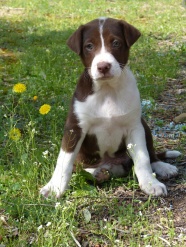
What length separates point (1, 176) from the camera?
4.40 meters

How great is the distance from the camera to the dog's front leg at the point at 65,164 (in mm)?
4141

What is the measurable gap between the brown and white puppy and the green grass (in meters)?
0.16

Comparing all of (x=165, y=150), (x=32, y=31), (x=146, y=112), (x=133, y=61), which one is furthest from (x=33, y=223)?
(x=32, y=31)

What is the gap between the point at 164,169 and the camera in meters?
4.55

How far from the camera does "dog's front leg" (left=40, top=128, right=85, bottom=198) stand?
4141 millimetres

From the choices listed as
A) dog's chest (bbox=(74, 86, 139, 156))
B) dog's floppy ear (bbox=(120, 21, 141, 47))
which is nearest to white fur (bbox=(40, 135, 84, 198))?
dog's chest (bbox=(74, 86, 139, 156))

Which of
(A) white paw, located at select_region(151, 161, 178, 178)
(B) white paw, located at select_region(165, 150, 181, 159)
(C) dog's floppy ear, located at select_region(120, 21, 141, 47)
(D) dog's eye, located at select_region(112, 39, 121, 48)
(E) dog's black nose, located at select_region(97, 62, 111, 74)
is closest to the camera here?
(E) dog's black nose, located at select_region(97, 62, 111, 74)

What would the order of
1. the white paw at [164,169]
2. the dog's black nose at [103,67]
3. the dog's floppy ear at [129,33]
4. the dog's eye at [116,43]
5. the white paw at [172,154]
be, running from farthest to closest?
the white paw at [172,154]
the white paw at [164,169]
the dog's floppy ear at [129,33]
the dog's eye at [116,43]
the dog's black nose at [103,67]

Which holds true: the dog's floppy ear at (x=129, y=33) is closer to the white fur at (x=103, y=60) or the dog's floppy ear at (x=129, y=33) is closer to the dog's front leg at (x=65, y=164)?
the white fur at (x=103, y=60)

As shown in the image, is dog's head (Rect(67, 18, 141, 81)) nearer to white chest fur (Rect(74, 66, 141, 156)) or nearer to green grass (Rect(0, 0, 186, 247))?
white chest fur (Rect(74, 66, 141, 156))

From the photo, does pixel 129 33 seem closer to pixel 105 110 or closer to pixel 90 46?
pixel 90 46

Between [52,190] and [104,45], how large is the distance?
1.19 meters

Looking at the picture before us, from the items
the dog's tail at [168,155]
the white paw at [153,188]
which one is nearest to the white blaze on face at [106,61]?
the white paw at [153,188]

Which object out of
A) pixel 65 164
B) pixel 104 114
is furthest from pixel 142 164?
pixel 65 164
